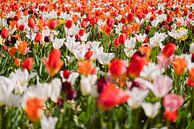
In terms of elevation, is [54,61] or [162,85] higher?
[54,61]

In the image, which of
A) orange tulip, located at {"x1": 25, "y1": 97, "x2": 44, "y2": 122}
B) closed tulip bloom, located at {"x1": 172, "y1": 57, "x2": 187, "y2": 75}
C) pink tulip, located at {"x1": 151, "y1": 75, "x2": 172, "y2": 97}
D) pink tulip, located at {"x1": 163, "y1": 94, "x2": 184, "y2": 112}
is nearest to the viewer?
orange tulip, located at {"x1": 25, "y1": 97, "x2": 44, "y2": 122}

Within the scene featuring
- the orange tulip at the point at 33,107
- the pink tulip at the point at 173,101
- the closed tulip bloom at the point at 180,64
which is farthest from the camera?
the closed tulip bloom at the point at 180,64

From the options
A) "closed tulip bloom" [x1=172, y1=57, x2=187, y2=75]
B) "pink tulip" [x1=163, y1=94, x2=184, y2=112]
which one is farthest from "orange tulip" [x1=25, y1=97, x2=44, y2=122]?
"closed tulip bloom" [x1=172, y1=57, x2=187, y2=75]

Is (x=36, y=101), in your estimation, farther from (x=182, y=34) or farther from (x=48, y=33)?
(x=182, y=34)

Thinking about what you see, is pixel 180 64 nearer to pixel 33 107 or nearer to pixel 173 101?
pixel 173 101

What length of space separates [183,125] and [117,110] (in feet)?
1.52

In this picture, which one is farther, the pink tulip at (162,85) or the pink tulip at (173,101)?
the pink tulip at (162,85)

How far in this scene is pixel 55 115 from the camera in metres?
2.51

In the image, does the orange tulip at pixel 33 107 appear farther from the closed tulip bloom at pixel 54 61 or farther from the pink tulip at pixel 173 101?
the pink tulip at pixel 173 101

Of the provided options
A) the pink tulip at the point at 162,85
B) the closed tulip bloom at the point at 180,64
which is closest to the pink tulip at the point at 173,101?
the pink tulip at the point at 162,85

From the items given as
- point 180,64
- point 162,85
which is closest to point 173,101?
point 162,85

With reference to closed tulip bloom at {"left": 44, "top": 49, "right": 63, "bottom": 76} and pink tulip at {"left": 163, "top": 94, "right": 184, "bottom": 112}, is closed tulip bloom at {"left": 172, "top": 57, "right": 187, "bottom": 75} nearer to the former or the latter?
pink tulip at {"left": 163, "top": 94, "right": 184, "bottom": 112}

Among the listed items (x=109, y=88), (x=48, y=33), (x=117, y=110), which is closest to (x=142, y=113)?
(x=117, y=110)

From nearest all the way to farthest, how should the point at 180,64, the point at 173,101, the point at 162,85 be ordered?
1. the point at 173,101
2. the point at 162,85
3. the point at 180,64
